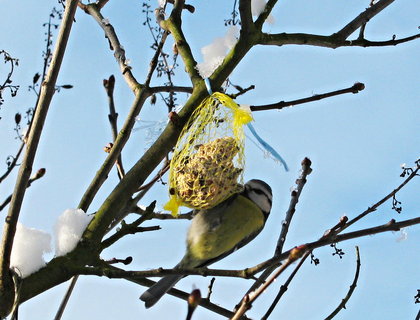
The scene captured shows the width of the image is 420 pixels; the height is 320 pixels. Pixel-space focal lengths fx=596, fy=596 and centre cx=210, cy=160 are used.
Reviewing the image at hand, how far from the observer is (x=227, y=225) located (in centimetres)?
369

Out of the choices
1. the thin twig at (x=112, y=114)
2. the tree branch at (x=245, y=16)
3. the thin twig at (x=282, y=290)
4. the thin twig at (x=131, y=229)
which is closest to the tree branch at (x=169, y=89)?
the thin twig at (x=112, y=114)

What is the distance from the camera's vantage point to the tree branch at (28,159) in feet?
8.85

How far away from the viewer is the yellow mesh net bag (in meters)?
3.23

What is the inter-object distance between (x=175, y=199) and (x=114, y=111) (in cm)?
66

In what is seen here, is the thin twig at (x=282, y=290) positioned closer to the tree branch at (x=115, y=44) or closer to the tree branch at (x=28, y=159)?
the tree branch at (x=28, y=159)

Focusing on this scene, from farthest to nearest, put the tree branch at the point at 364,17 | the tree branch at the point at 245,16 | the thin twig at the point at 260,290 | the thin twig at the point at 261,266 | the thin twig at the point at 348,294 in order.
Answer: the tree branch at the point at 364,17
the tree branch at the point at 245,16
the thin twig at the point at 348,294
the thin twig at the point at 261,266
the thin twig at the point at 260,290

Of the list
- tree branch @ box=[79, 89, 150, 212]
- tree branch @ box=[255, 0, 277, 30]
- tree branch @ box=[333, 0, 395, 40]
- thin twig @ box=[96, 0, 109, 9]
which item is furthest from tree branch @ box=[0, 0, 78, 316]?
tree branch @ box=[333, 0, 395, 40]

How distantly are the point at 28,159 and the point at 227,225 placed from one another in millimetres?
1371

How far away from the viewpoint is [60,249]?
9.18ft

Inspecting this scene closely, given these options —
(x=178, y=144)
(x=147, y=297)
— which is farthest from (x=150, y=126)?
(x=147, y=297)

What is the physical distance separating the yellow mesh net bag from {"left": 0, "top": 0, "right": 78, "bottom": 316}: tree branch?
720mm

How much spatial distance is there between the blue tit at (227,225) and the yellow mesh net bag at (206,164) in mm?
254

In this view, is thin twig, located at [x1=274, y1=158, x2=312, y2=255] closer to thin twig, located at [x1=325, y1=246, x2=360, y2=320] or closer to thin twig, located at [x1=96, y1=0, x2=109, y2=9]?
thin twig, located at [x1=325, y1=246, x2=360, y2=320]

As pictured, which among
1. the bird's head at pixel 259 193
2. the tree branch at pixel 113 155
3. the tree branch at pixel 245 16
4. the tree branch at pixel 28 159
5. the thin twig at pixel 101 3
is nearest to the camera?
the tree branch at pixel 28 159
